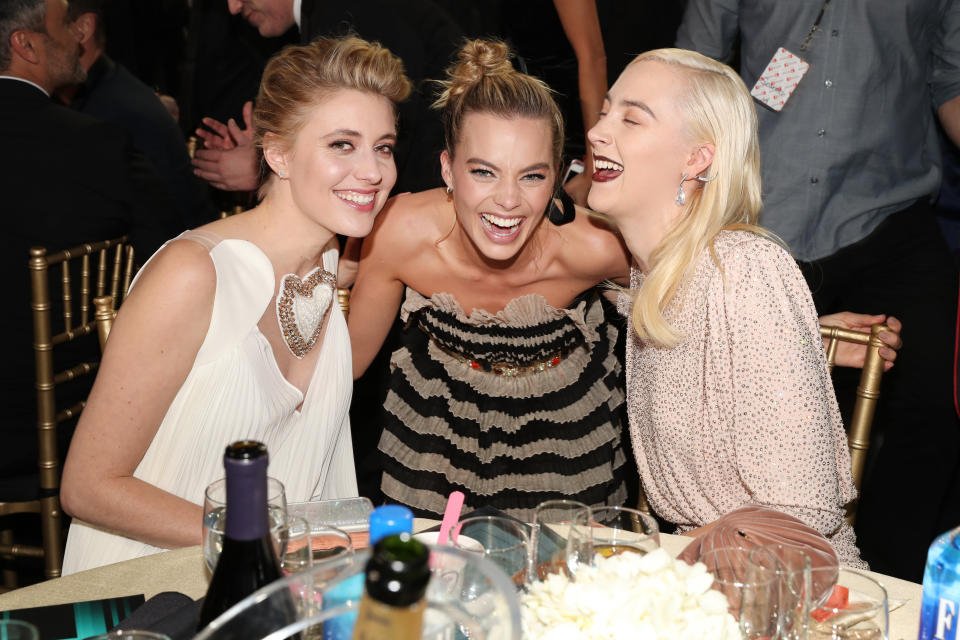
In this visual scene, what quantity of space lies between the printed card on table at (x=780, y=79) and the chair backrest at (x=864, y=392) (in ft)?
3.17

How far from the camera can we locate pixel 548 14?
3.22 meters

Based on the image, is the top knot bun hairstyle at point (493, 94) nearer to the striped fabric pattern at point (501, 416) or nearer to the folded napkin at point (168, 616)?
the striped fabric pattern at point (501, 416)

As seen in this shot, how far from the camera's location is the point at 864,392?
1872mm

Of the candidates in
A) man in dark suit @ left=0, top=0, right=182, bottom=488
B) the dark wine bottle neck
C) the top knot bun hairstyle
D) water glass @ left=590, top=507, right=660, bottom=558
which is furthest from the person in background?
the dark wine bottle neck

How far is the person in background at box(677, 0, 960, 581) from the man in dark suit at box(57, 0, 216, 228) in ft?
6.74

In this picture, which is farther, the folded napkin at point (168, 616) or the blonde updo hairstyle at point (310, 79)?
the blonde updo hairstyle at point (310, 79)

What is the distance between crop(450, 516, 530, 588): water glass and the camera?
3.11 feet

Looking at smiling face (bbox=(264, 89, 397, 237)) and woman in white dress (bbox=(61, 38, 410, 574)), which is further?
smiling face (bbox=(264, 89, 397, 237))

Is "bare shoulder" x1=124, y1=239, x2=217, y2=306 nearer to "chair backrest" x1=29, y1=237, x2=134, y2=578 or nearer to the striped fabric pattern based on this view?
"chair backrest" x1=29, y1=237, x2=134, y2=578

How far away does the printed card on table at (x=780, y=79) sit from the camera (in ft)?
8.54

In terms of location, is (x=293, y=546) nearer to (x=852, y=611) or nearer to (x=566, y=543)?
(x=566, y=543)

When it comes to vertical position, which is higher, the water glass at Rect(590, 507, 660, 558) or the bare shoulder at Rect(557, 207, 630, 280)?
the bare shoulder at Rect(557, 207, 630, 280)

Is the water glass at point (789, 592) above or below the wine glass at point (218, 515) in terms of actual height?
below

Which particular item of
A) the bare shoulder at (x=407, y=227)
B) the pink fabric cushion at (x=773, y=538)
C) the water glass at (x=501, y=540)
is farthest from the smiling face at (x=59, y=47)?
the pink fabric cushion at (x=773, y=538)
